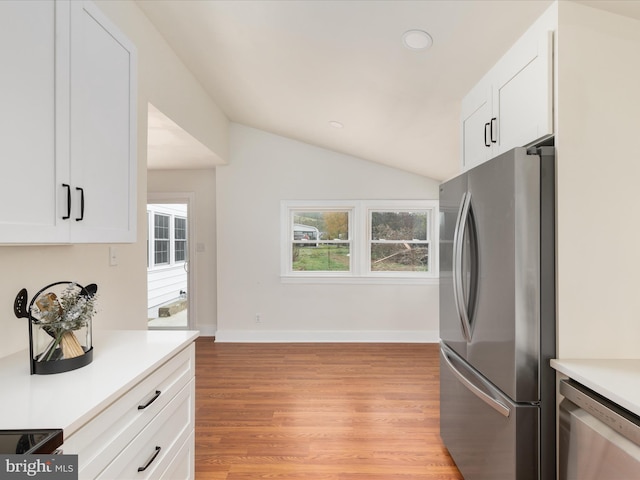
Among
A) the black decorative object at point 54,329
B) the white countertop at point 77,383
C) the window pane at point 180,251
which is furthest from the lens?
the window pane at point 180,251

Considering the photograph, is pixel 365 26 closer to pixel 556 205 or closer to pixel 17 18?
pixel 556 205

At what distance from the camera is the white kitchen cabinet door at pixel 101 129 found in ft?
4.14

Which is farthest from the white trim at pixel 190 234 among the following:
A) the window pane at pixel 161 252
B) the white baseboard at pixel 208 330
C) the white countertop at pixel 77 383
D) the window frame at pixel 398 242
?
the white countertop at pixel 77 383

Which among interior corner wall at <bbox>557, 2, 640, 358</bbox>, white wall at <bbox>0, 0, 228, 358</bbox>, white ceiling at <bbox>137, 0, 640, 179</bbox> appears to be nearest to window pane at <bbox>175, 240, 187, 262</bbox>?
white ceiling at <bbox>137, 0, 640, 179</bbox>

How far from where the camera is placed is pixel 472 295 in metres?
1.68

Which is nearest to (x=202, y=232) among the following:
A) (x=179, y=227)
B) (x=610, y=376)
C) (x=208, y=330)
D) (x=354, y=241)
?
(x=208, y=330)

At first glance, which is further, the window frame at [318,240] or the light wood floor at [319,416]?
the window frame at [318,240]

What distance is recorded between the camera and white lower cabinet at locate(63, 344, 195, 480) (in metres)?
0.99

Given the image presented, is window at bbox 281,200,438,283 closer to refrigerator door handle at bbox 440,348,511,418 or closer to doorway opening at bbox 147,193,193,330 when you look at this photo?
doorway opening at bbox 147,193,193,330

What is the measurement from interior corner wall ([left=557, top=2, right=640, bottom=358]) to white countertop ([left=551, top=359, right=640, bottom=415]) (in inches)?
2.4

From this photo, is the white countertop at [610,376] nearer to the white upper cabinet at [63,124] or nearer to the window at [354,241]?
the white upper cabinet at [63,124]

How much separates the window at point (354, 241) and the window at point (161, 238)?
2.51 m

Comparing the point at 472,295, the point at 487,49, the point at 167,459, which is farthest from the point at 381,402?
the point at 487,49

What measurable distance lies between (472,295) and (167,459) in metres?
1.57
